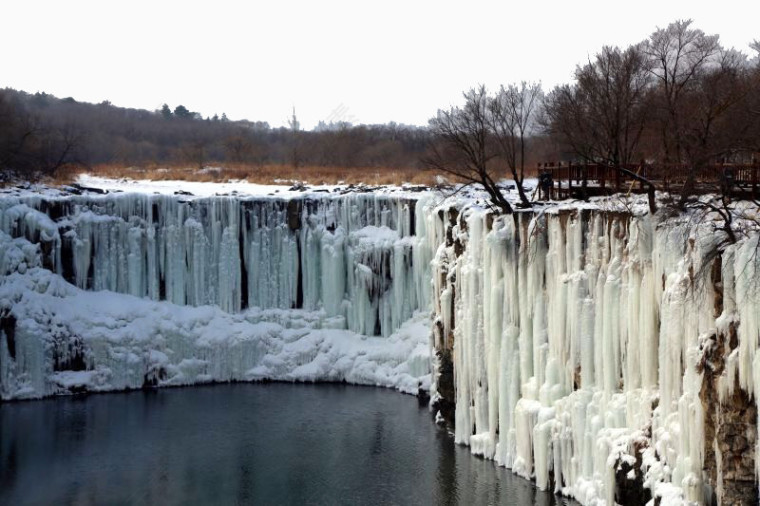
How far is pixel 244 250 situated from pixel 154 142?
55.7 metres

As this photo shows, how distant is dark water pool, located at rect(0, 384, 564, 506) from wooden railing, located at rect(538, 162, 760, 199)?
7.28 m

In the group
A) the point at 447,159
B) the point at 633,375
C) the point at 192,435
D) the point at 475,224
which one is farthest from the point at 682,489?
the point at 447,159

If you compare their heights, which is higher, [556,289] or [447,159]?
[447,159]

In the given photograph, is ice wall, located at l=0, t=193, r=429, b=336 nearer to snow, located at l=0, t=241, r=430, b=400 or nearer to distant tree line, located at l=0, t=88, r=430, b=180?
snow, located at l=0, t=241, r=430, b=400

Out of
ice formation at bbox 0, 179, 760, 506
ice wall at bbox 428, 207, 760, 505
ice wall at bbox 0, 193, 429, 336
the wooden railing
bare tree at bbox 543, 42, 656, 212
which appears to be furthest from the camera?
ice wall at bbox 0, 193, 429, 336

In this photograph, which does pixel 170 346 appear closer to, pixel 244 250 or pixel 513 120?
pixel 244 250

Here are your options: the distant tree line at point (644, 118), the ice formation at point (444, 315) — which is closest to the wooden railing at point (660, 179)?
the distant tree line at point (644, 118)

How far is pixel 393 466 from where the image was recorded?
2614 cm

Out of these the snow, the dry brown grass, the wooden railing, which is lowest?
the snow

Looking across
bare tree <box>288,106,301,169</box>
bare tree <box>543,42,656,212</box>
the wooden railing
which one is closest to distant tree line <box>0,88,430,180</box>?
bare tree <box>288,106,301,169</box>

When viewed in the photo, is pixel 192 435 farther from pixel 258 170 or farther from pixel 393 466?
pixel 258 170

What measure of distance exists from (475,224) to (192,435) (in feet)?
33.2

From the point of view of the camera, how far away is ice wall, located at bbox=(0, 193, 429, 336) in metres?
37.4


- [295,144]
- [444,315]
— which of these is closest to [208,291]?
[444,315]
